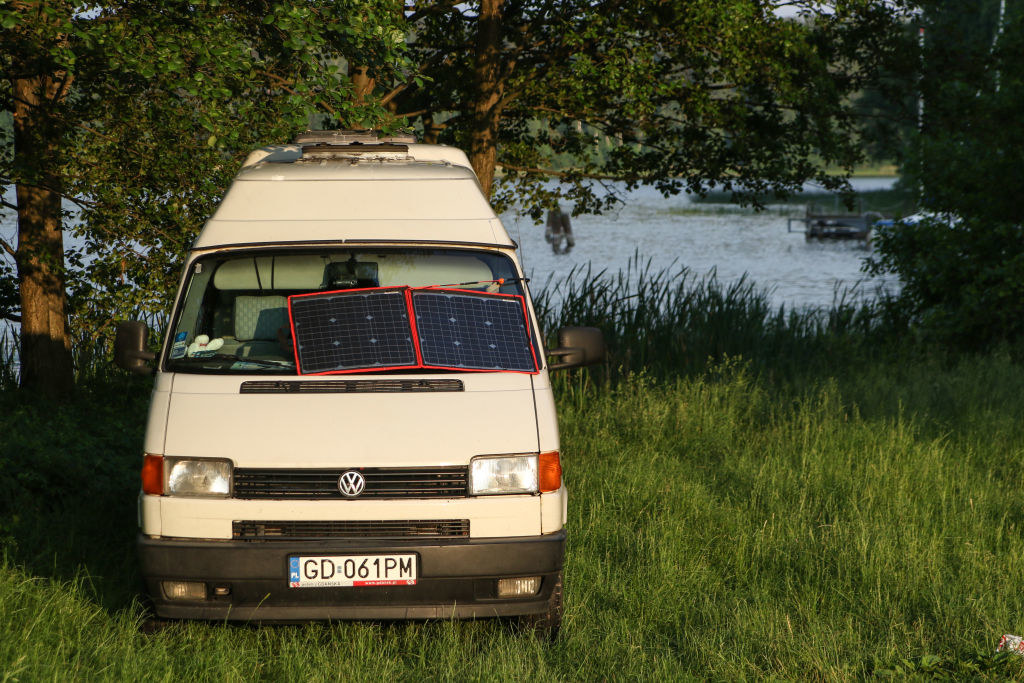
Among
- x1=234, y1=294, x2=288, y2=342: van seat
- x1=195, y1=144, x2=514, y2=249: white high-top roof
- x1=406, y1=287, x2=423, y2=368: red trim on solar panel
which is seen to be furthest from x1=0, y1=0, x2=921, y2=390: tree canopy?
x1=406, y1=287, x2=423, y2=368: red trim on solar panel

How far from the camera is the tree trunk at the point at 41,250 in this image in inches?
384

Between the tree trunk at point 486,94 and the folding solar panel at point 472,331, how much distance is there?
8.03 meters

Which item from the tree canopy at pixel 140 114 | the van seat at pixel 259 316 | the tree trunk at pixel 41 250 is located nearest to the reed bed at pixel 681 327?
the tree canopy at pixel 140 114

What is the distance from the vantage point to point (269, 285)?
569 centimetres

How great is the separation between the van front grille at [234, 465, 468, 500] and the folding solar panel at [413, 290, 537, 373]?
1.93 feet

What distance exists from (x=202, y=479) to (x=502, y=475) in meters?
1.27

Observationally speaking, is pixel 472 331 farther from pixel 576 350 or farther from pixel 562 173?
pixel 562 173

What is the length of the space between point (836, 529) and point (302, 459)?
3472mm

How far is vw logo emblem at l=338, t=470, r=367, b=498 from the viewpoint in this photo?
4.33 m

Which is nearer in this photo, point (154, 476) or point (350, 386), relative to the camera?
point (154, 476)

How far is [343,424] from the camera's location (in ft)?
14.4

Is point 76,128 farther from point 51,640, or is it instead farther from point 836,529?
point 836,529

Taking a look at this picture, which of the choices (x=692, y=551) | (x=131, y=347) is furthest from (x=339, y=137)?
(x=692, y=551)

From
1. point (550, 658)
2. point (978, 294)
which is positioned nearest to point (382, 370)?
point (550, 658)
